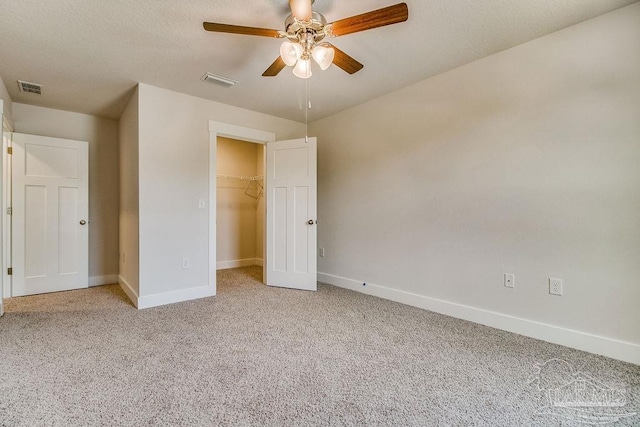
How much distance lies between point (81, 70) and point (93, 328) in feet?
7.91

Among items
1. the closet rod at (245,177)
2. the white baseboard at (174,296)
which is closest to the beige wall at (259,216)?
the closet rod at (245,177)

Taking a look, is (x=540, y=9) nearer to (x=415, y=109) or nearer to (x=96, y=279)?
(x=415, y=109)

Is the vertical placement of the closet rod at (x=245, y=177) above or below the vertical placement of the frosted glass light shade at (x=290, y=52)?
below

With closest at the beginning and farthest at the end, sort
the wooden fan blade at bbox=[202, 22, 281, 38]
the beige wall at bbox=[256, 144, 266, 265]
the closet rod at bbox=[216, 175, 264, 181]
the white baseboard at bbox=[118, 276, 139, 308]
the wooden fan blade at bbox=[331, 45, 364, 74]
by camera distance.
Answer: the wooden fan blade at bbox=[202, 22, 281, 38], the wooden fan blade at bbox=[331, 45, 364, 74], the white baseboard at bbox=[118, 276, 139, 308], the closet rod at bbox=[216, 175, 264, 181], the beige wall at bbox=[256, 144, 266, 265]

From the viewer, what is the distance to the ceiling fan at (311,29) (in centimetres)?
163

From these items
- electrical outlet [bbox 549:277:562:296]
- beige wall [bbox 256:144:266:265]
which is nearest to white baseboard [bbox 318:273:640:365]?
electrical outlet [bbox 549:277:562:296]

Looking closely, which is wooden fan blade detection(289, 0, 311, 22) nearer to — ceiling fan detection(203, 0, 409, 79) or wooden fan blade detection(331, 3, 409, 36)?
ceiling fan detection(203, 0, 409, 79)

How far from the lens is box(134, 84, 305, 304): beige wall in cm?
310

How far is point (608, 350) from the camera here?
2.03 meters

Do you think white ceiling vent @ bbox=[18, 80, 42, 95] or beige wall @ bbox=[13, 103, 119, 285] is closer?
white ceiling vent @ bbox=[18, 80, 42, 95]

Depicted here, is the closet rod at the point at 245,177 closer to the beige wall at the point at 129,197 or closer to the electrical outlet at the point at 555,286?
the beige wall at the point at 129,197

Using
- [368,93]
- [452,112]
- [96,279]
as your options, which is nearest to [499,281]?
[452,112]

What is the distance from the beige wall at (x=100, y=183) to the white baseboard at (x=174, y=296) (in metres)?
1.62

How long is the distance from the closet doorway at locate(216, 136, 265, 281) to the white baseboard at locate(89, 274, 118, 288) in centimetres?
150
